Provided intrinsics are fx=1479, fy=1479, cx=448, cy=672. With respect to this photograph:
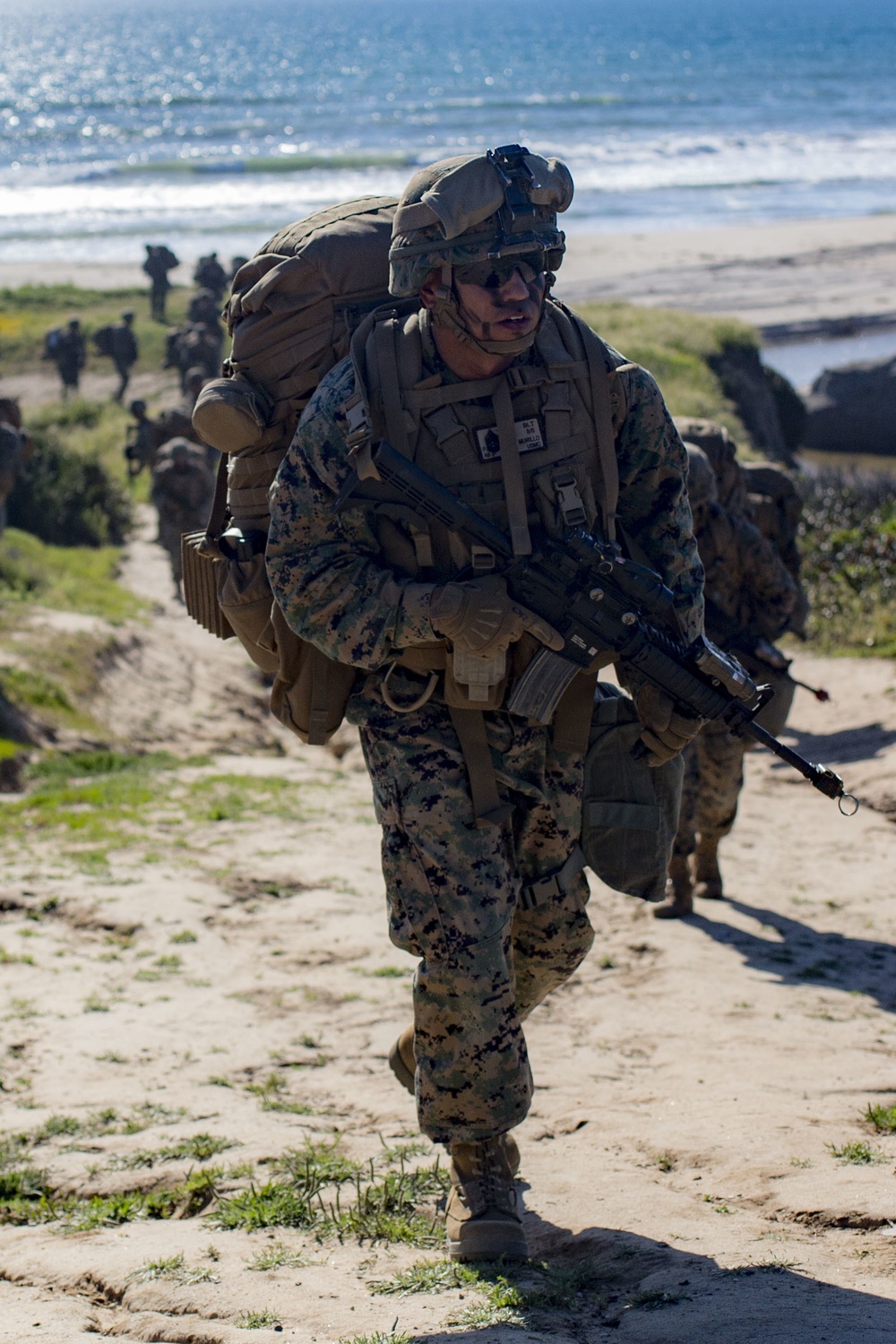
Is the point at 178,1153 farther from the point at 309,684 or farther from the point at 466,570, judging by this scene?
the point at 466,570

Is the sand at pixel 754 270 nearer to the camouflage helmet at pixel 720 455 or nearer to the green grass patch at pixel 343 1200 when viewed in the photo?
the camouflage helmet at pixel 720 455

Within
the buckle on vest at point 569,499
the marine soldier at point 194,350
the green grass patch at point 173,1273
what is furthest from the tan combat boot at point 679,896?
the marine soldier at point 194,350

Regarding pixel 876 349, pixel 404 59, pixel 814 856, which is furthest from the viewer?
pixel 404 59

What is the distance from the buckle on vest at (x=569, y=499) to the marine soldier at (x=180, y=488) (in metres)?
11.8

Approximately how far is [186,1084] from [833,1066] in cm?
198

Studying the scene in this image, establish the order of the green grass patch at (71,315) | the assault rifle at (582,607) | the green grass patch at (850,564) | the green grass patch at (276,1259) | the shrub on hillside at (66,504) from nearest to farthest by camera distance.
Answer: the green grass patch at (276,1259), the assault rifle at (582,607), the green grass patch at (850,564), the shrub on hillside at (66,504), the green grass patch at (71,315)

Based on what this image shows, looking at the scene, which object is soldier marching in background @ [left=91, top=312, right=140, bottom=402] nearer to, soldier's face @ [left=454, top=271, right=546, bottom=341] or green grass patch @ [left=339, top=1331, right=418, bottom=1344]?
soldier's face @ [left=454, top=271, right=546, bottom=341]

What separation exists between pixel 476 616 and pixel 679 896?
3489mm

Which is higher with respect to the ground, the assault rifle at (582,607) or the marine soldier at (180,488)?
the marine soldier at (180,488)

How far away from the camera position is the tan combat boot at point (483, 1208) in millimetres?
3361

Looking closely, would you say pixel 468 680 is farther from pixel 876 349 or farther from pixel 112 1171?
pixel 876 349

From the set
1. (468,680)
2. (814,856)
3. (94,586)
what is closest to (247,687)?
(94,586)

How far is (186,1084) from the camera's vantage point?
452 cm

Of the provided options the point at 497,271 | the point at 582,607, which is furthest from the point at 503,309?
the point at 582,607
